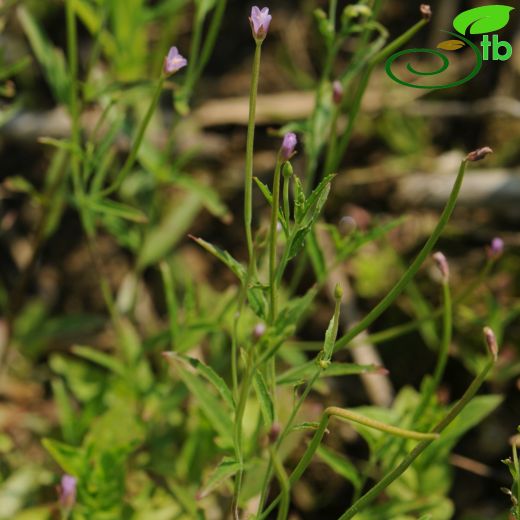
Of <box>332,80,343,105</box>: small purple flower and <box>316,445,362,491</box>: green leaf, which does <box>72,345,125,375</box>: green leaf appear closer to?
<box>316,445,362,491</box>: green leaf

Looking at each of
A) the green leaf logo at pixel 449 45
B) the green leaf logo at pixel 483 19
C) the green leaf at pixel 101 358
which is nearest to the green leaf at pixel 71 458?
the green leaf at pixel 101 358

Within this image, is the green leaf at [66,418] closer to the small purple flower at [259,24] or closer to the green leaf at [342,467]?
the green leaf at [342,467]

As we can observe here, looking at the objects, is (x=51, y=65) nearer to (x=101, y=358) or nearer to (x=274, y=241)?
(x=101, y=358)

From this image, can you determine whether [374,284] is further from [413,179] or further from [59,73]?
[59,73]

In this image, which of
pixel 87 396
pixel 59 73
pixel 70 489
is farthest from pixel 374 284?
pixel 70 489

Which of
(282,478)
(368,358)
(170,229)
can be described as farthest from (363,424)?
(170,229)

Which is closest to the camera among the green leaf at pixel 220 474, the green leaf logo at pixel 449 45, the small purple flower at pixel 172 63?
the green leaf at pixel 220 474
